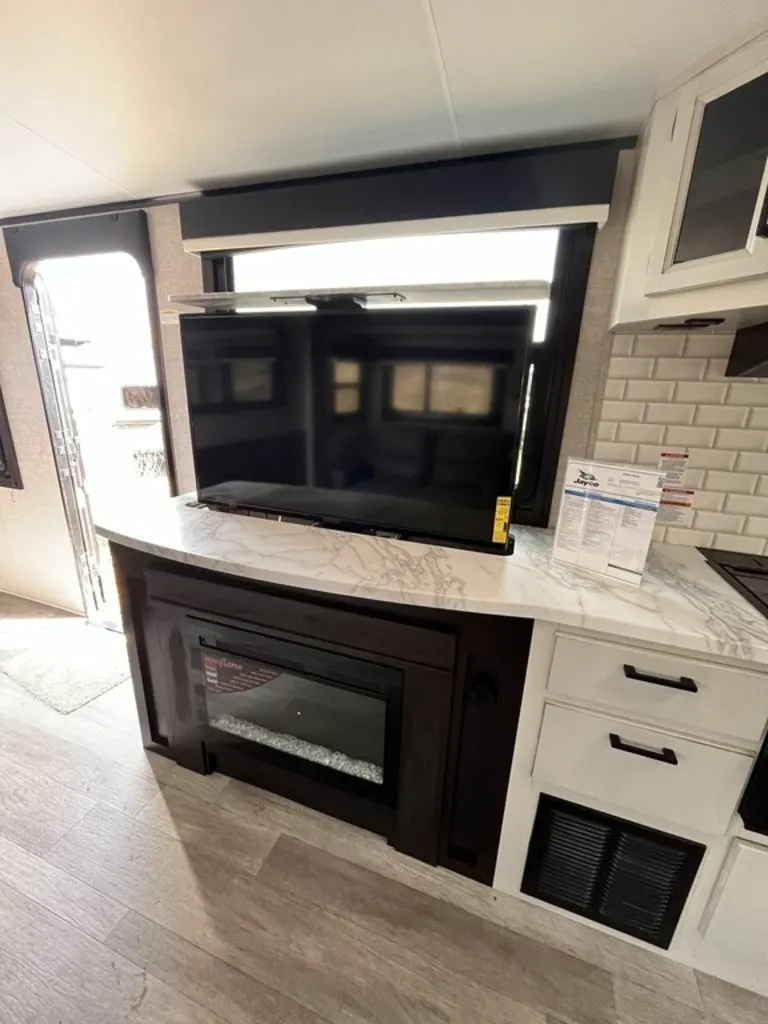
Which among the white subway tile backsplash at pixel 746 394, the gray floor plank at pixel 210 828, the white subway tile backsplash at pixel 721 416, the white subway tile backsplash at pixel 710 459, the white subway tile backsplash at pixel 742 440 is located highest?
the white subway tile backsplash at pixel 746 394

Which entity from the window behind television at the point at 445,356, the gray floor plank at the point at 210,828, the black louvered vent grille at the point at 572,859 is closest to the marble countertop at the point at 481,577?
the window behind television at the point at 445,356

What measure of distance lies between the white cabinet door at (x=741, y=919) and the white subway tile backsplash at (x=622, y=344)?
1.33 metres

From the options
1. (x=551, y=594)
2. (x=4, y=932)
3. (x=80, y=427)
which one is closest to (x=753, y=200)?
(x=551, y=594)

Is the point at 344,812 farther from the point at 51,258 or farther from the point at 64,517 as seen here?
the point at 51,258

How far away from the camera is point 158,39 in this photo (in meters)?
0.91

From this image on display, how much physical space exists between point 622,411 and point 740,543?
0.56 m

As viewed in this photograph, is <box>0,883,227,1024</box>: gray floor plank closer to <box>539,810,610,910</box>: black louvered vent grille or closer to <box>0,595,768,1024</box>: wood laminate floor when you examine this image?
<box>0,595,768,1024</box>: wood laminate floor

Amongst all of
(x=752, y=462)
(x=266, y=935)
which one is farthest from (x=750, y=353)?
(x=266, y=935)

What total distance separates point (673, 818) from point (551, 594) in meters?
0.61

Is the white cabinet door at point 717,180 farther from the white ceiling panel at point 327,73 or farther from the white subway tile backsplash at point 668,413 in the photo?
the white subway tile backsplash at point 668,413

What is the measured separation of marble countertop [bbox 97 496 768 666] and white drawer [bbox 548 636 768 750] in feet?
0.19

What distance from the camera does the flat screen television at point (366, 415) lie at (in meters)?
1.21

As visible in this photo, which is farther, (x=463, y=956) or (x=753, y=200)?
Answer: (x=463, y=956)

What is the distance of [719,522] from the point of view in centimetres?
137
